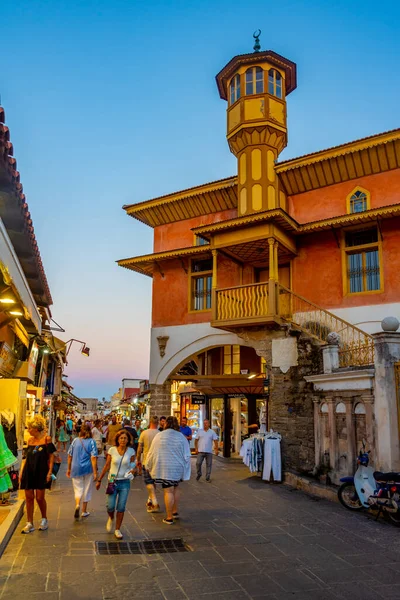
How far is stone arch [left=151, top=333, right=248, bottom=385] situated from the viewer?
693 inches

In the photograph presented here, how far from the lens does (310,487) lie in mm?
10602

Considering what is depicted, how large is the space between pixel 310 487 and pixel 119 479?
5.35 metres

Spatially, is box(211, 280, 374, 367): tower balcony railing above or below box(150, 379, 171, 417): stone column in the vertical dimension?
above

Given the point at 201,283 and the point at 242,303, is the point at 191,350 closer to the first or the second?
the point at 201,283

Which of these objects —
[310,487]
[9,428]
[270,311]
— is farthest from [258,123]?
[9,428]

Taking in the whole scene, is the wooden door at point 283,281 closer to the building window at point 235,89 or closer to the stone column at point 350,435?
the stone column at point 350,435

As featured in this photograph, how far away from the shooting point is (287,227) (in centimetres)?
1577

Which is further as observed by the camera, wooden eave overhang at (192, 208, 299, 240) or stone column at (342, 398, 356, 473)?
wooden eave overhang at (192, 208, 299, 240)

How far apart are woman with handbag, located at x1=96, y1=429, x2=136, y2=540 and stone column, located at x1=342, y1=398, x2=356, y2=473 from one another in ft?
15.2

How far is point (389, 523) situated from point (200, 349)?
36.4ft

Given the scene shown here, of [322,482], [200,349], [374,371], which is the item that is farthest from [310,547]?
[200,349]

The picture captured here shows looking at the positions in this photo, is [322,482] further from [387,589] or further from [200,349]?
[200,349]

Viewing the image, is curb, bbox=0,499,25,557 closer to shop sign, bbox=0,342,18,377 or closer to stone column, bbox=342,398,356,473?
shop sign, bbox=0,342,18,377

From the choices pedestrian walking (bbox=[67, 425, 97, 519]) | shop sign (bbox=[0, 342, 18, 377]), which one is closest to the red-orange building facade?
shop sign (bbox=[0, 342, 18, 377])
